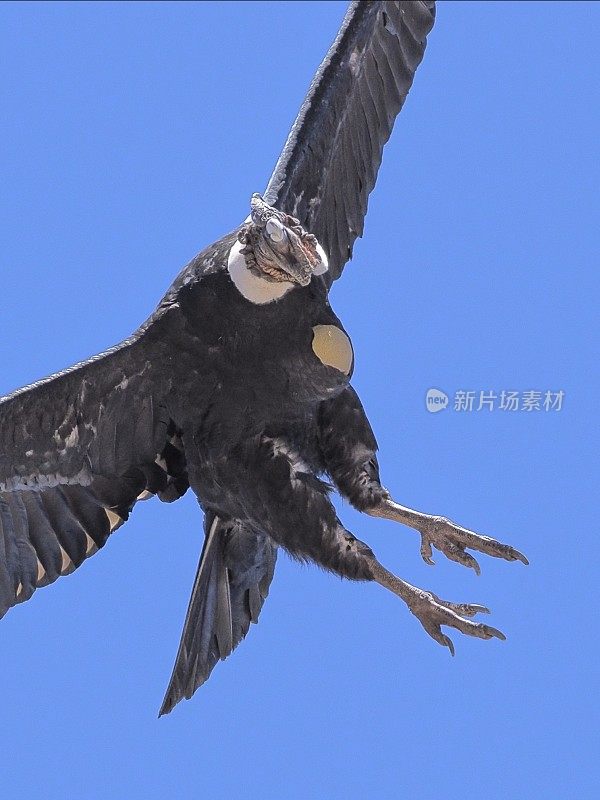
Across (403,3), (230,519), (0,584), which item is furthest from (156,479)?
(403,3)

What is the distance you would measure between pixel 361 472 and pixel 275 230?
0.66 metres

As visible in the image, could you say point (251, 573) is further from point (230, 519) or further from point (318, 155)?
point (318, 155)

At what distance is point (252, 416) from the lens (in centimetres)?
360

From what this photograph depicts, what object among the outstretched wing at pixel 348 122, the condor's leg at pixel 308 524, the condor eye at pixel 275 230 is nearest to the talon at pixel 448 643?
the condor's leg at pixel 308 524

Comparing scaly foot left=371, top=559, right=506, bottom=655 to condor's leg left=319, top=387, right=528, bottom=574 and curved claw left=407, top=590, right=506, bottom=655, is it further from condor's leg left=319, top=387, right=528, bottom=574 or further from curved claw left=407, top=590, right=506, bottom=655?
condor's leg left=319, top=387, right=528, bottom=574

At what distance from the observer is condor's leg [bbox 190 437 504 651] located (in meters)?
3.52

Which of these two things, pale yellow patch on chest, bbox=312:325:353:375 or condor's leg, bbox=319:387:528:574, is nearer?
pale yellow patch on chest, bbox=312:325:353:375

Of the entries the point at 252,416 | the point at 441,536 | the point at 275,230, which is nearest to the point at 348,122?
the point at 275,230

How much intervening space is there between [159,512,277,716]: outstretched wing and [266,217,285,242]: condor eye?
2.39 ft
